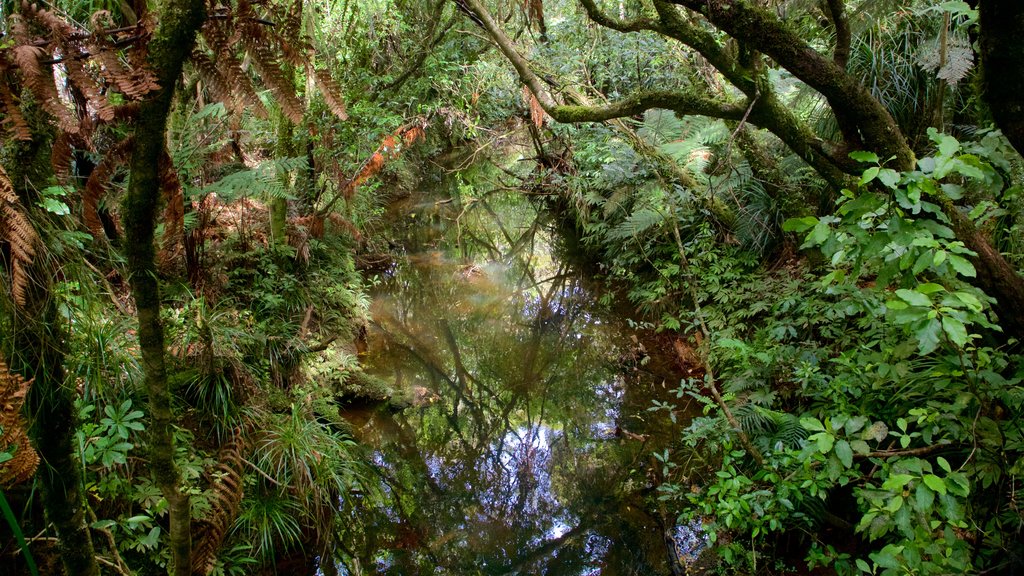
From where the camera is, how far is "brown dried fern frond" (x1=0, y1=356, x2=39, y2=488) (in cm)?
140

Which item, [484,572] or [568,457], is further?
[568,457]

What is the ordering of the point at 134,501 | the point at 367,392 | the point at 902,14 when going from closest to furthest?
the point at 134,501 → the point at 902,14 → the point at 367,392

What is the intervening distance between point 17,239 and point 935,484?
8.32 ft

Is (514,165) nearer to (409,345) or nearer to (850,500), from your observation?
(409,345)

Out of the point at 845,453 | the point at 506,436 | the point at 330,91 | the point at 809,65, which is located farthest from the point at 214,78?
the point at 506,436

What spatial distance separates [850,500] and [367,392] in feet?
12.2

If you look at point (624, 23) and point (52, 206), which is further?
point (624, 23)

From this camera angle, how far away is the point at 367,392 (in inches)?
198

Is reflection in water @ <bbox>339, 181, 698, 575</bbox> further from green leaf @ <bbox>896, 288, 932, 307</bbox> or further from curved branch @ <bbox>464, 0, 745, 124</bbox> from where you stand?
curved branch @ <bbox>464, 0, 745, 124</bbox>

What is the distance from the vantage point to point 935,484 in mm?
1578

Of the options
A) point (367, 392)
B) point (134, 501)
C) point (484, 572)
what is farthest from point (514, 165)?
point (134, 501)

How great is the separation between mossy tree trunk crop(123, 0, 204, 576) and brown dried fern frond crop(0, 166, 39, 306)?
32cm

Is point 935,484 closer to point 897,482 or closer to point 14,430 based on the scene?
point 897,482

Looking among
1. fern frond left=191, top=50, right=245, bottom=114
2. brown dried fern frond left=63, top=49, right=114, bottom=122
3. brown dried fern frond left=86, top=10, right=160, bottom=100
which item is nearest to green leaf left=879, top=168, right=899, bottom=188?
fern frond left=191, top=50, right=245, bottom=114
